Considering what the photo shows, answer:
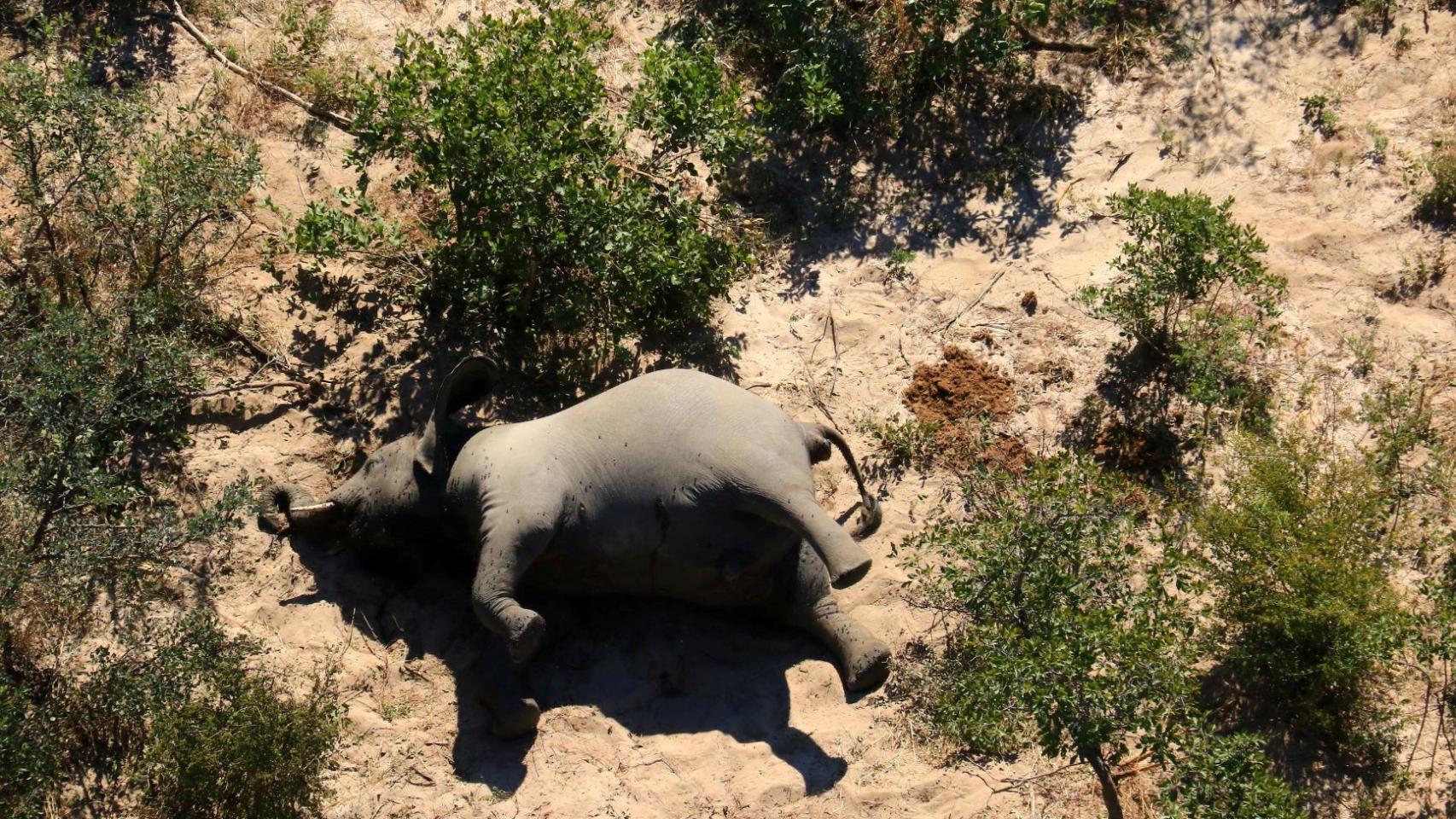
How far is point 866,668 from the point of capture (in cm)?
733

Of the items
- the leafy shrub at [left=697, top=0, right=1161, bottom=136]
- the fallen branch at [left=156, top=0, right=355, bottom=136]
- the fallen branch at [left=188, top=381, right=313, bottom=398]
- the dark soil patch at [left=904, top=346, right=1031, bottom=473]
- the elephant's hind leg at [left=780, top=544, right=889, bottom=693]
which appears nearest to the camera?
the elephant's hind leg at [left=780, top=544, right=889, bottom=693]

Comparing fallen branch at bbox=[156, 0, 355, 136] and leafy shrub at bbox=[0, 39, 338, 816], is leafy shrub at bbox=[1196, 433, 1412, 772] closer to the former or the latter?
leafy shrub at bbox=[0, 39, 338, 816]

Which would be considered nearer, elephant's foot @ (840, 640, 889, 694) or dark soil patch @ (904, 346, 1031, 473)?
elephant's foot @ (840, 640, 889, 694)

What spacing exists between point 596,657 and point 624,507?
89 centimetres

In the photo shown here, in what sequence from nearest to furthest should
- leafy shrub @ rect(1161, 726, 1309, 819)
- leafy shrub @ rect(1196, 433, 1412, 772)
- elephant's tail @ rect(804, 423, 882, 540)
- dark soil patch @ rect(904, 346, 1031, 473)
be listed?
1. leafy shrub @ rect(1161, 726, 1309, 819)
2. leafy shrub @ rect(1196, 433, 1412, 772)
3. elephant's tail @ rect(804, 423, 882, 540)
4. dark soil patch @ rect(904, 346, 1031, 473)

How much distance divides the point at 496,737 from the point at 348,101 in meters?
4.65

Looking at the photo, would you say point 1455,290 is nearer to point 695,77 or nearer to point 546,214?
point 695,77

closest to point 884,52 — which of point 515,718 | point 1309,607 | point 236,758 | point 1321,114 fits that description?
point 1321,114

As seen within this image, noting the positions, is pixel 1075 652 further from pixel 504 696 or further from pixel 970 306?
pixel 970 306

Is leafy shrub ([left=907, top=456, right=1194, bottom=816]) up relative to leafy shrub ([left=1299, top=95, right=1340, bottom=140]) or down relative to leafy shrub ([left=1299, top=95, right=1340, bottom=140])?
down

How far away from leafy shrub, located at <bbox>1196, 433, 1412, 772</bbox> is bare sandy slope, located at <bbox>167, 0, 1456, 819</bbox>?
3.41 ft

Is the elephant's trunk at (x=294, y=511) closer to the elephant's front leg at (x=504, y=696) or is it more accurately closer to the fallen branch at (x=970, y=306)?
the elephant's front leg at (x=504, y=696)

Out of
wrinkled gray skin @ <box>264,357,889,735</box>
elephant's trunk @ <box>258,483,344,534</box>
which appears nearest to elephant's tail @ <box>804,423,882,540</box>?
wrinkled gray skin @ <box>264,357,889,735</box>

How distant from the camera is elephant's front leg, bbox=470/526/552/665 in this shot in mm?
6996
